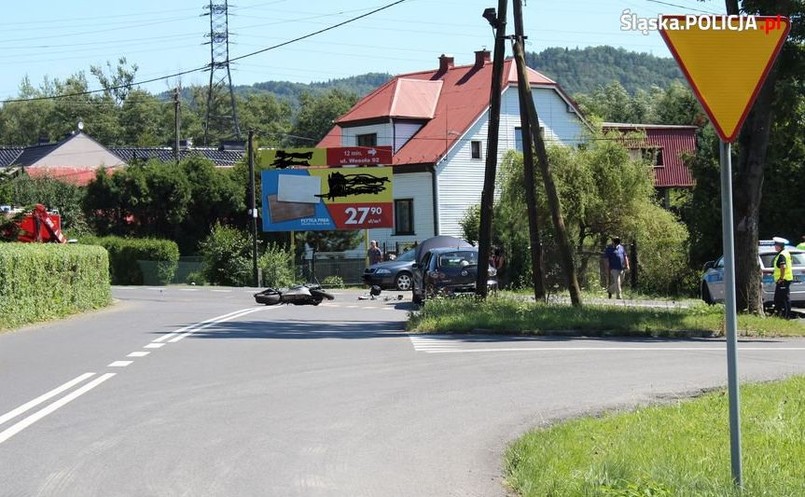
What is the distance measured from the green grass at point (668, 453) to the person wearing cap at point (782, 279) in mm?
12906

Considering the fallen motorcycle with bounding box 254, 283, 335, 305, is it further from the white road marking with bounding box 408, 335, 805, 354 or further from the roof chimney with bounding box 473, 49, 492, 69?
the roof chimney with bounding box 473, 49, 492, 69

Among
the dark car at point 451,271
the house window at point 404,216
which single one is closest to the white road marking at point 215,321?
the dark car at point 451,271

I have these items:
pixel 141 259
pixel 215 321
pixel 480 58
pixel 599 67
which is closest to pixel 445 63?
pixel 480 58

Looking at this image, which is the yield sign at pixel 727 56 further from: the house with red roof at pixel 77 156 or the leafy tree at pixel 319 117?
the leafy tree at pixel 319 117

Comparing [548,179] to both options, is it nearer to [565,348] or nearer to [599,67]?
[565,348]

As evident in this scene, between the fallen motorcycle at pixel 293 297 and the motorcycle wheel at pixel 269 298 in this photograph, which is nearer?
the motorcycle wheel at pixel 269 298

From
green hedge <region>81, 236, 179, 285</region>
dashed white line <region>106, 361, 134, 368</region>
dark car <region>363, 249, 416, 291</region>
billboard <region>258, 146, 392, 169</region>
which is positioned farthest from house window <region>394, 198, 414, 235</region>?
dashed white line <region>106, 361, 134, 368</region>

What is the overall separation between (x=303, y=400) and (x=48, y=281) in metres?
15.0

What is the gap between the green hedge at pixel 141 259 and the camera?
51062 mm

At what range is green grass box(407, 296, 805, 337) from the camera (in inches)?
760

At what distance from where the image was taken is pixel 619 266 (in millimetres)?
31891

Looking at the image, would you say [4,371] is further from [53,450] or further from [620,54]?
[620,54]

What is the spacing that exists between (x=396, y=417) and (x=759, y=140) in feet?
43.6

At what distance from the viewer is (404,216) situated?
2109 inches
